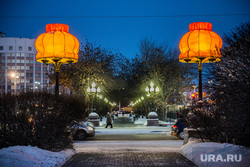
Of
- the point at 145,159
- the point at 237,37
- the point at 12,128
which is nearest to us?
the point at 237,37

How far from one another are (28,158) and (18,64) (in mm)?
145518

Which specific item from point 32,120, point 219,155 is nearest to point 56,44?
point 32,120

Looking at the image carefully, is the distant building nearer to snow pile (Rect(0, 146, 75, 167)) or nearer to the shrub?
the shrub

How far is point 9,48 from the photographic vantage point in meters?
139

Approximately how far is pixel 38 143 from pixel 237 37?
23.0 feet

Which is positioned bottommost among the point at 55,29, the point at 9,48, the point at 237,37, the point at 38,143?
the point at 38,143

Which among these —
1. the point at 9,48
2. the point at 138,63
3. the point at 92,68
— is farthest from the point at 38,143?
A: the point at 9,48

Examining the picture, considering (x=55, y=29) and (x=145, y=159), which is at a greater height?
(x=55, y=29)

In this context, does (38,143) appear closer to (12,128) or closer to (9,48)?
(12,128)

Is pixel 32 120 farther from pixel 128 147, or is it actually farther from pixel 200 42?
pixel 200 42

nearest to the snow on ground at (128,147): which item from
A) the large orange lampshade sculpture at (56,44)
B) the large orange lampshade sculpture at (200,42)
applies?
the large orange lampshade sculpture at (56,44)

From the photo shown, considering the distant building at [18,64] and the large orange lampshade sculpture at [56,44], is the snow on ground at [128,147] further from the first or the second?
A: the distant building at [18,64]

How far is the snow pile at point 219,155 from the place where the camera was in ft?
25.0

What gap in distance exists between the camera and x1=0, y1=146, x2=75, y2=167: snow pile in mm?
7754
